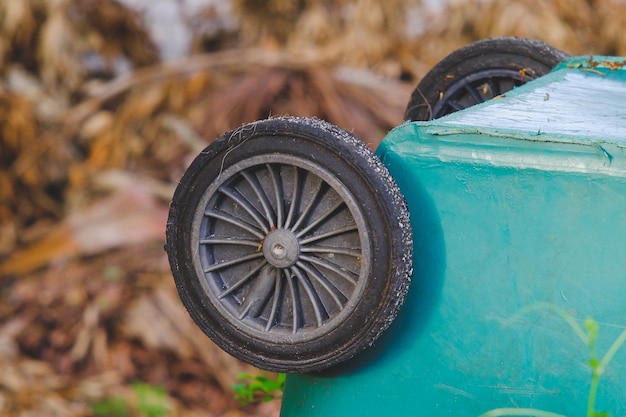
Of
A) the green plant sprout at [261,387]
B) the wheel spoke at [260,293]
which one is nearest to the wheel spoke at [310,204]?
the wheel spoke at [260,293]

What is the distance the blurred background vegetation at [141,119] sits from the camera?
4.49 meters

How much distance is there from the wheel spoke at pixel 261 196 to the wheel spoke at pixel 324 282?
0.10 m

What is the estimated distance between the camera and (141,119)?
18.7 feet

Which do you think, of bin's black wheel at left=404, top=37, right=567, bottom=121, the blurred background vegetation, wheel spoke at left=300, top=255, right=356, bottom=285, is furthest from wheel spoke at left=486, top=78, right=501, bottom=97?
the blurred background vegetation

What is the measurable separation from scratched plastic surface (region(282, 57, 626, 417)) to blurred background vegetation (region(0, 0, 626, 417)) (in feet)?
9.62

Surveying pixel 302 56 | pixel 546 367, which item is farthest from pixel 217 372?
pixel 546 367

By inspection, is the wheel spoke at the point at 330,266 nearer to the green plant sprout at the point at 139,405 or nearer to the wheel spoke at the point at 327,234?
the wheel spoke at the point at 327,234

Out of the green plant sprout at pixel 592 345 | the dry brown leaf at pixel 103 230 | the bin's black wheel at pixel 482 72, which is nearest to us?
the green plant sprout at pixel 592 345

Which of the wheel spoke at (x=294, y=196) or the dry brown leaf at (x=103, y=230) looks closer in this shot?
the wheel spoke at (x=294, y=196)

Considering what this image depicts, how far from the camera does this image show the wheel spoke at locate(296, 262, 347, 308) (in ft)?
5.05

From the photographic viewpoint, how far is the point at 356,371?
1.62m

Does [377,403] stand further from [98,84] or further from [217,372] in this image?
[98,84]

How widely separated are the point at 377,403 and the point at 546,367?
1.10 ft

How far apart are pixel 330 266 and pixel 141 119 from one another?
14.4ft
